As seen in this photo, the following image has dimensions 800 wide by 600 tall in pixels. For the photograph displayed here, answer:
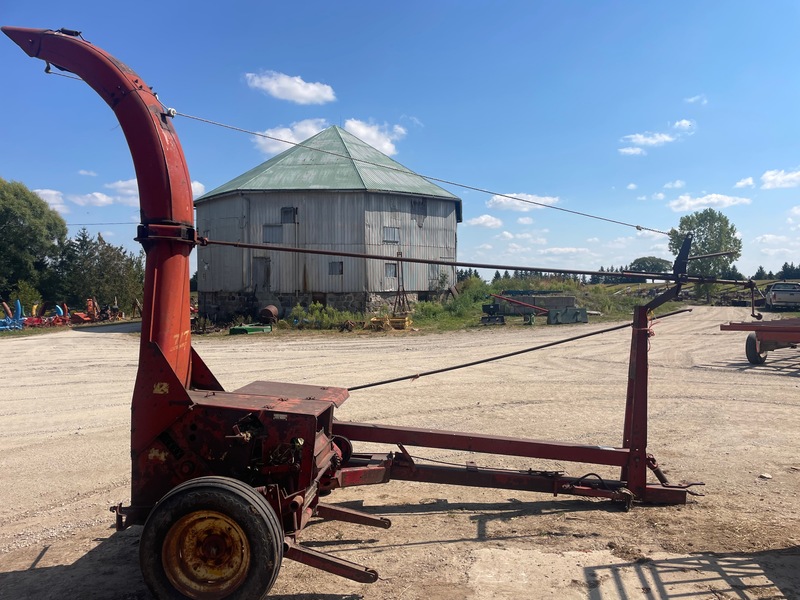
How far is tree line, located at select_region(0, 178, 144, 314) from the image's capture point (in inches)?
1815

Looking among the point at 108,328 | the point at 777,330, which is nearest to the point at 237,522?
the point at 777,330

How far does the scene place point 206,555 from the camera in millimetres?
3539

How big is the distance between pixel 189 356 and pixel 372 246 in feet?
86.5

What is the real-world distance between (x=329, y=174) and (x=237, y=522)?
29943 mm

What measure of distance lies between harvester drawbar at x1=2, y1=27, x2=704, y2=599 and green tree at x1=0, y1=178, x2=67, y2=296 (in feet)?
170

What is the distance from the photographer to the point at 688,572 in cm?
411

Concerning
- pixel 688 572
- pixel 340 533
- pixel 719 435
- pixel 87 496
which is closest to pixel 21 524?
pixel 87 496

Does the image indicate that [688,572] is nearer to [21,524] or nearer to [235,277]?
[21,524]

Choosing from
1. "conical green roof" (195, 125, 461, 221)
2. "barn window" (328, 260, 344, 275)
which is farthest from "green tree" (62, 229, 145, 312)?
"barn window" (328, 260, 344, 275)

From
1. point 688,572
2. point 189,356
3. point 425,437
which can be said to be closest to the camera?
point 688,572

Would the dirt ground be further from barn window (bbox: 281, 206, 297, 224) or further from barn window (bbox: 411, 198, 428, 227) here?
barn window (bbox: 411, 198, 428, 227)

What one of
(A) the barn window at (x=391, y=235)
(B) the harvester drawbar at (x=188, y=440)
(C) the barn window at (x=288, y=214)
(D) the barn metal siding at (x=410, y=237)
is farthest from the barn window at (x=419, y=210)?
(B) the harvester drawbar at (x=188, y=440)

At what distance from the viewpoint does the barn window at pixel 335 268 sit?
30297 millimetres

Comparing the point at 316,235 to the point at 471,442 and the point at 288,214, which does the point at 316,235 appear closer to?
the point at 288,214
